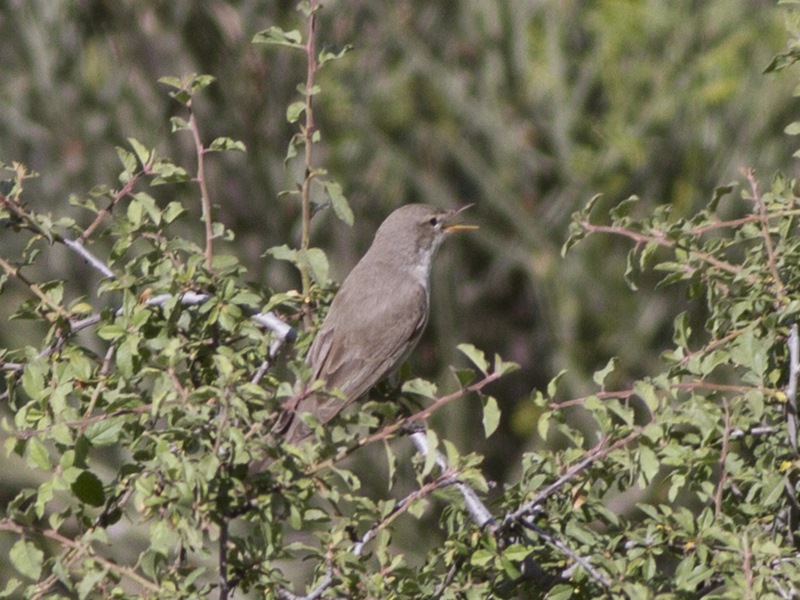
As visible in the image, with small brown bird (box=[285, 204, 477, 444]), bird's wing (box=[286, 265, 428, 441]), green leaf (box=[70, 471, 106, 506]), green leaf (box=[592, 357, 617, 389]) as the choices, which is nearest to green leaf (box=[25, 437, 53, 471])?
green leaf (box=[70, 471, 106, 506])

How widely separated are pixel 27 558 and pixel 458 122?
6922 mm

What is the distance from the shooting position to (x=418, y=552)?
25.3 ft

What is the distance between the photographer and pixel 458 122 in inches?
356

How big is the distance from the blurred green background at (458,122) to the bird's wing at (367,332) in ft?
7.66

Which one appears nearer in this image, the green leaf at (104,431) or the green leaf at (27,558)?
the green leaf at (27,558)

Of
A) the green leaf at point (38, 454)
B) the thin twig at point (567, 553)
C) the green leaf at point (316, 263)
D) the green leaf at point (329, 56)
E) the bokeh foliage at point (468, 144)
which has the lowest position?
the bokeh foliage at point (468, 144)

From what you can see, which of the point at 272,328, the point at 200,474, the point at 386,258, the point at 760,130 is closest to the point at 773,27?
the point at 760,130

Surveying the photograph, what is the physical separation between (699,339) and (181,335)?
5.71 meters

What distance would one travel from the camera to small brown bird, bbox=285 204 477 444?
5.37 m

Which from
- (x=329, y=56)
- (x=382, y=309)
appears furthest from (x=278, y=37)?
(x=382, y=309)

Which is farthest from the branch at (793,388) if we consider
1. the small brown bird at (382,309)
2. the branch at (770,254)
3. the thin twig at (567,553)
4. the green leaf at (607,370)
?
the small brown bird at (382,309)

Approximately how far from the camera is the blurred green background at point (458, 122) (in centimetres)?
828

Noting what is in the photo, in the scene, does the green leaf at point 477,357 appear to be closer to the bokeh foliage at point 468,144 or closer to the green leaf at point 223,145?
the green leaf at point 223,145

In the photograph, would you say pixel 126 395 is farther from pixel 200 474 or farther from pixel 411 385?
pixel 411 385
